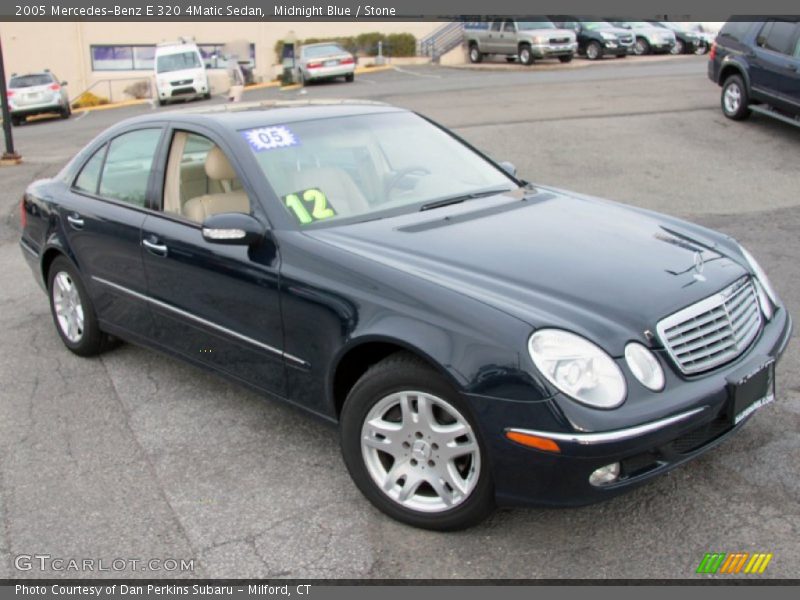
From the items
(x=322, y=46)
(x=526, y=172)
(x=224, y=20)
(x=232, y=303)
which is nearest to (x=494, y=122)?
(x=526, y=172)

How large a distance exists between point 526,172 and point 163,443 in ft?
25.0

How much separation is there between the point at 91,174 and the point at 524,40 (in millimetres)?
25906

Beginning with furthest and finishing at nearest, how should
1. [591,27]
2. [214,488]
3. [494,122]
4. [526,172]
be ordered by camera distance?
1. [591,27]
2. [494,122]
3. [526,172]
4. [214,488]

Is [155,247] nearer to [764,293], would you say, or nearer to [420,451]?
[420,451]

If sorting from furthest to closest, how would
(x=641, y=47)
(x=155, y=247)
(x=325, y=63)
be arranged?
1. (x=641, y=47)
2. (x=325, y=63)
3. (x=155, y=247)

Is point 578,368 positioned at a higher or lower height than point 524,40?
lower

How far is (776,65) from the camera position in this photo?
11.8 metres

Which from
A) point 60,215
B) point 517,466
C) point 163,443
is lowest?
point 163,443

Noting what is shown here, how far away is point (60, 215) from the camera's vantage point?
218 inches

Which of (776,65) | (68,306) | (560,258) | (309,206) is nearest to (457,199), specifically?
(309,206)

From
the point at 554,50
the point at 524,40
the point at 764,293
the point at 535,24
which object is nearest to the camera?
the point at 764,293

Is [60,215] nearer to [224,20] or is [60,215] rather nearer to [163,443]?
[163,443]

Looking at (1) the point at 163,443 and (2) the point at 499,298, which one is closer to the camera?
(2) the point at 499,298

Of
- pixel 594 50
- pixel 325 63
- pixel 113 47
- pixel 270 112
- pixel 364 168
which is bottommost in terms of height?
pixel 325 63
